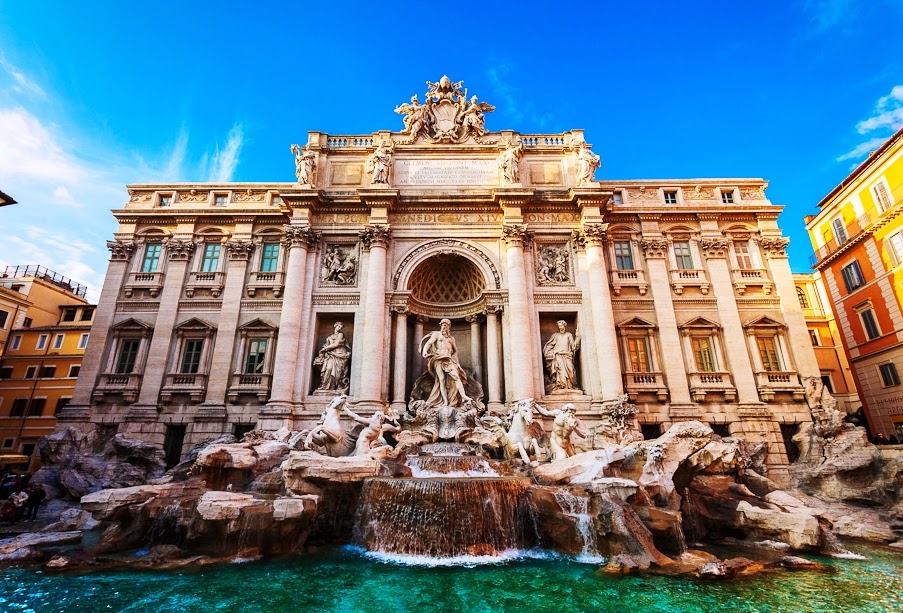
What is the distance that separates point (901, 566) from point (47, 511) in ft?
75.9

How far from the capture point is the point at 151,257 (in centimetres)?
2030

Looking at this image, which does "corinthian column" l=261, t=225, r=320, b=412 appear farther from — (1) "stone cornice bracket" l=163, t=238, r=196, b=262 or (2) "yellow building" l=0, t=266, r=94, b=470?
(2) "yellow building" l=0, t=266, r=94, b=470

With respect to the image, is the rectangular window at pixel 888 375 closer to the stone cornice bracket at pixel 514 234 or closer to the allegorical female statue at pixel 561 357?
the allegorical female statue at pixel 561 357

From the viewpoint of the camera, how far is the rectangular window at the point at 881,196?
19562mm

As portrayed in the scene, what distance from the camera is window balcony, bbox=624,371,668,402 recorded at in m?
17.6

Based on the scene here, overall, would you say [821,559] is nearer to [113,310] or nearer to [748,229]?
[748,229]

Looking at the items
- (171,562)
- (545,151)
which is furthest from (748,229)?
(171,562)

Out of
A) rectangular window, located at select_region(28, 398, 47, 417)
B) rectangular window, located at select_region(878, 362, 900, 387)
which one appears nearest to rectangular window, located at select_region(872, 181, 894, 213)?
rectangular window, located at select_region(878, 362, 900, 387)

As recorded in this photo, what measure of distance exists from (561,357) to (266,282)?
1328cm

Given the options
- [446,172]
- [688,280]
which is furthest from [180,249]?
[688,280]

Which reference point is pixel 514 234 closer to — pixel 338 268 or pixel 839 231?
pixel 338 268

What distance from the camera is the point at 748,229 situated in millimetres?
20312

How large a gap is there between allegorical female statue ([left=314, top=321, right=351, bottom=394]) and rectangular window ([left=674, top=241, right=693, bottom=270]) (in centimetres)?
1553

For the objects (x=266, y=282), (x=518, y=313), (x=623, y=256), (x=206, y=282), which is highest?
(x=623, y=256)
